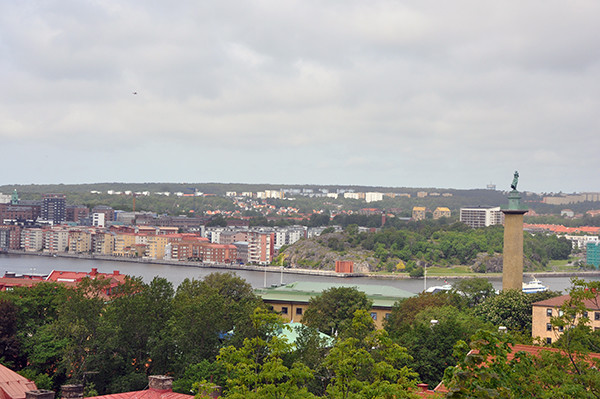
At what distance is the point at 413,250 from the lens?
8012 cm

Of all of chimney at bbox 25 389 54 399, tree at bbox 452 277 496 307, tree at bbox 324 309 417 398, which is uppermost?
tree at bbox 324 309 417 398

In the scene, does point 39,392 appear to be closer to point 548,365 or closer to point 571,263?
point 548,365

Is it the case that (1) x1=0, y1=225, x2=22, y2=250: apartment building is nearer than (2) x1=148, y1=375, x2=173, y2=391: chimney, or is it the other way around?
(2) x1=148, y1=375, x2=173, y2=391: chimney

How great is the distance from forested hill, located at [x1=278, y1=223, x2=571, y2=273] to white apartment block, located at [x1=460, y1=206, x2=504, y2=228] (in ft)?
97.2

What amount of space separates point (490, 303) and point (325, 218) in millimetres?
94150

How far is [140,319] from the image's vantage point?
15.9 m

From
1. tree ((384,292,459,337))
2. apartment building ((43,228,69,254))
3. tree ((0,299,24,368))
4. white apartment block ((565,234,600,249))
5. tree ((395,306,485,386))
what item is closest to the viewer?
tree ((395,306,485,386))

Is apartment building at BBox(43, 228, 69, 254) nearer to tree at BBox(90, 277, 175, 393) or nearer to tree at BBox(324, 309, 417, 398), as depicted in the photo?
tree at BBox(90, 277, 175, 393)

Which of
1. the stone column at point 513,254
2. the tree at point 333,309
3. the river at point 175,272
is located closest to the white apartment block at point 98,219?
the river at point 175,272

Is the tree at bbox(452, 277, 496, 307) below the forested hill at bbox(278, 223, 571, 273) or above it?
above

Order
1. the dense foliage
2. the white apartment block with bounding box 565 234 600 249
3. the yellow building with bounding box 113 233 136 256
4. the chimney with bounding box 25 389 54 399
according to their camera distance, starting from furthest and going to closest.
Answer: the white apartment block with bounding box 565 234 600 249 → the yellow building with bounding box 113 233 136 256 → the dense foliage → the chimney with bounding box 25 389 54 399

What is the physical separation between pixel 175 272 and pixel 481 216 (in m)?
64.6

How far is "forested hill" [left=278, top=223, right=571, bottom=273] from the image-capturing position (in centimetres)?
7669

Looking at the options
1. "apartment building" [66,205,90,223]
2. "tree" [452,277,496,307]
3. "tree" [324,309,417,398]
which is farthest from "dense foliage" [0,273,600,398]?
"apartment building" [66,205,90,223]
